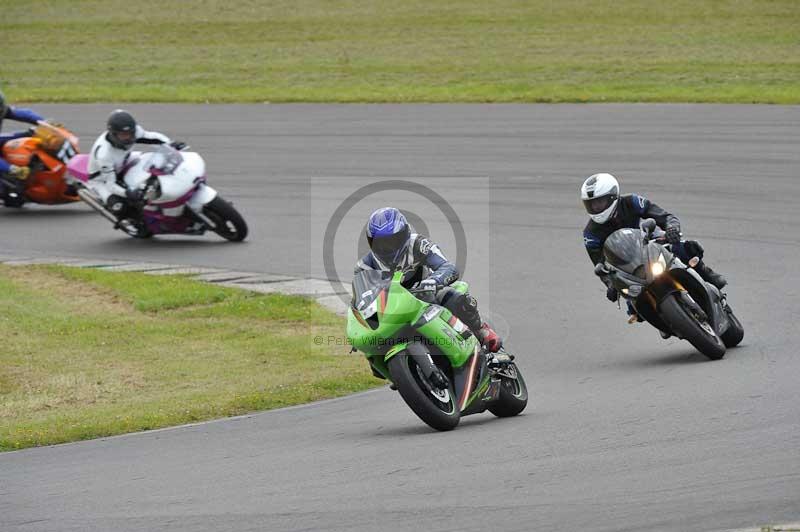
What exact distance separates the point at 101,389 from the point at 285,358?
183 cm

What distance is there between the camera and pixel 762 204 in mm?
18672

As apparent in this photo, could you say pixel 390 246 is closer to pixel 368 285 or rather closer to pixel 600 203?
pixel 368 285

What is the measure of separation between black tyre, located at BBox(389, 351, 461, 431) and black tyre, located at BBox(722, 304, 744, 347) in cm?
354

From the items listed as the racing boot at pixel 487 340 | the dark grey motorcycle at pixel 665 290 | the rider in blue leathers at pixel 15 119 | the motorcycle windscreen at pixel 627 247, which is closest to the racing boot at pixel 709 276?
the dark grey motorcycle at pixel 665 290

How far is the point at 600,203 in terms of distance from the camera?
39.1 feet

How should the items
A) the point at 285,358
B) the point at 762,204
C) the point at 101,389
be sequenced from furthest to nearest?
1. the point at 762,204
2. the point at 285,358
3. the point at 101,389

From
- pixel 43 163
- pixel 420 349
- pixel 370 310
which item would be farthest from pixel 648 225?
pixel 43 163

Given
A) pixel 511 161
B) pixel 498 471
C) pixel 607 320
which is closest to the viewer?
pixel 498 471

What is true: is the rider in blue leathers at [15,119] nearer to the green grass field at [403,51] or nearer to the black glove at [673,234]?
the green grass field at [403,51]

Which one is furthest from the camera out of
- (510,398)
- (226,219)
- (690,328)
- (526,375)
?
(226,219)

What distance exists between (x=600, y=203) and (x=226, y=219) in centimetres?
775

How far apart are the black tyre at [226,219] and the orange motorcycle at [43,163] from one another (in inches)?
133

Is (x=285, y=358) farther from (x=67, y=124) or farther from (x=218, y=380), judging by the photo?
(x=67, y=124)

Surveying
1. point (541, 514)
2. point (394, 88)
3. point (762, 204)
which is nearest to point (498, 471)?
point (541, 514)
